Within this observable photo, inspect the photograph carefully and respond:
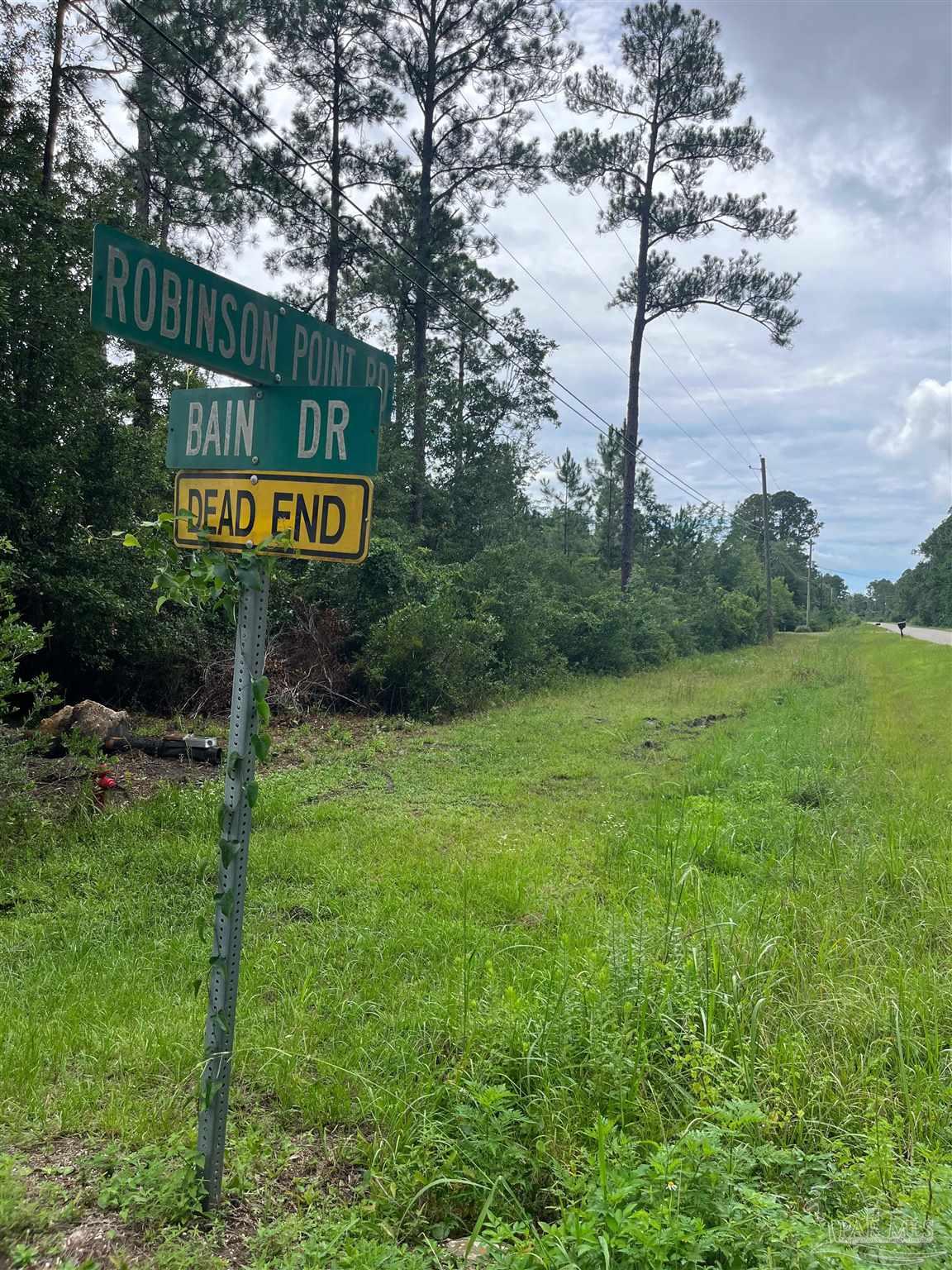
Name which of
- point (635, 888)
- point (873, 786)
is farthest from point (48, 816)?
point (873, 786)

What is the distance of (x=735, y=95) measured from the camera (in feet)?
71.0

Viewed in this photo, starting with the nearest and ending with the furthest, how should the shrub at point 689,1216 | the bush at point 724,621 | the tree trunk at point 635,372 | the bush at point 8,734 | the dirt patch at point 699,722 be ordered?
the shrub at point 689,1216
the bush at point 8,734
the dirt patch at point 699,722
the tree trunk at point 635,372
the bush at point 724,621

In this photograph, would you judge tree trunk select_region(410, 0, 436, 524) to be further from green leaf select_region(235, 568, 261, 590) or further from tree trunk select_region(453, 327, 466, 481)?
green leaf select_region(235, 568, 261, 590)

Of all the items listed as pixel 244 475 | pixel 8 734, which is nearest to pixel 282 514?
pixel 244 475

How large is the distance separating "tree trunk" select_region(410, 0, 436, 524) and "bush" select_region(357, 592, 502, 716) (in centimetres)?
706

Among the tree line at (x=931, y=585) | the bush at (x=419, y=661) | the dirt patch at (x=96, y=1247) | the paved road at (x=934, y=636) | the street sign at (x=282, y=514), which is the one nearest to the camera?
the dirt patch at (x=96, y=1247)

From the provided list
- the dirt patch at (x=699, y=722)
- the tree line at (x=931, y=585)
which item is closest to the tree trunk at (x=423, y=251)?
the dirt patch at (x=699, y=722)

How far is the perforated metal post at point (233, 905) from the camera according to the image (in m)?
2.03

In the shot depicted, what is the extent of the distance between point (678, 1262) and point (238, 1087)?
1524 millimetres

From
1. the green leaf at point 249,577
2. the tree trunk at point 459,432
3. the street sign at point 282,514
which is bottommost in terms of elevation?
the green leaf at point 249,577

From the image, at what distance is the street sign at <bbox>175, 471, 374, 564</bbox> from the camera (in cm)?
200

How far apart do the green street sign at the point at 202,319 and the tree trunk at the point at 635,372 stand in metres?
21.3

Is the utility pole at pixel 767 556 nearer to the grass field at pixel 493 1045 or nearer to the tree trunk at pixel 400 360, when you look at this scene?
the tree trunk at pixel 400 360

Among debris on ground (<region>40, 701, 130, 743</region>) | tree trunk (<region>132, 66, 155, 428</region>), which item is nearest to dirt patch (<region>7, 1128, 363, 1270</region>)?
debris on ground (<region>40, 701, 130, 743</region>)
